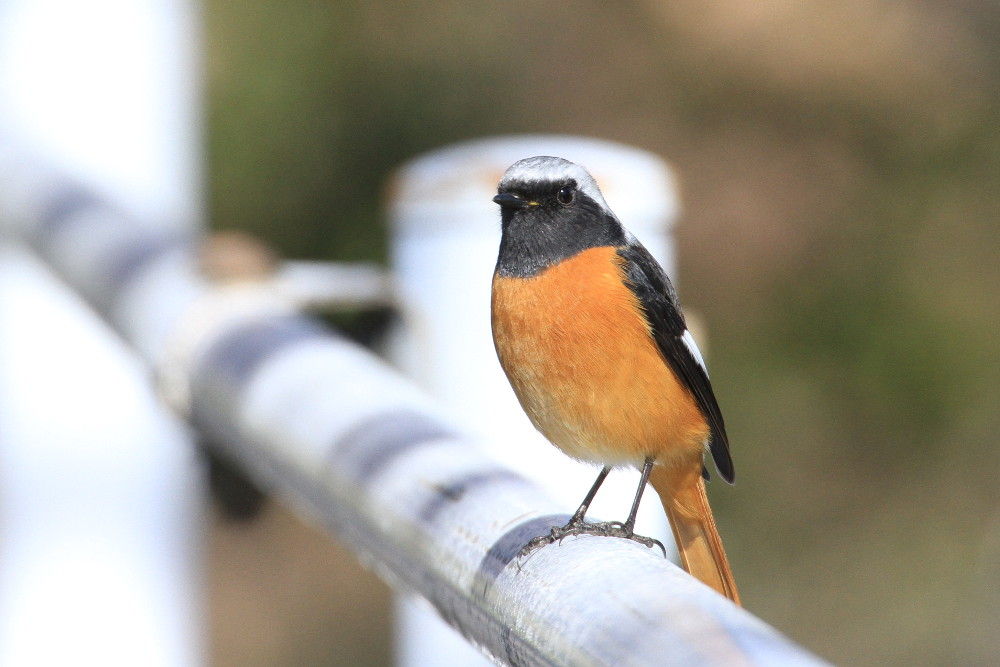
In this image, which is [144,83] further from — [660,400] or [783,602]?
[783,602]

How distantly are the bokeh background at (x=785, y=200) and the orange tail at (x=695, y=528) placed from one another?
4235 mm

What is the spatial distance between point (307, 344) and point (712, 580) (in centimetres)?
73

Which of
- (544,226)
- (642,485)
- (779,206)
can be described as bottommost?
(779,206)

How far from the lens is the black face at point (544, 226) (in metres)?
2.35

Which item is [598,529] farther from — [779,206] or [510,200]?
[779,206]

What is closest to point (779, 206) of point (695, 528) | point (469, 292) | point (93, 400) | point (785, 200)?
point (785, 200)

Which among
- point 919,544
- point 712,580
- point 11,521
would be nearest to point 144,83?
point 11,521

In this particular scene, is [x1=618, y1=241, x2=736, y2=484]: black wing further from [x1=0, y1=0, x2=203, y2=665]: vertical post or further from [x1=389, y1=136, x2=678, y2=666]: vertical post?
[x1=0, y1=0, x2=203, y2=665]: vertical post

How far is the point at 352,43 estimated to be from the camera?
8.80 m

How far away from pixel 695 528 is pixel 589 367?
313mm

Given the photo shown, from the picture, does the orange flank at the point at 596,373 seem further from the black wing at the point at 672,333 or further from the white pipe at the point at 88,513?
the white pipe at the point at 88,513

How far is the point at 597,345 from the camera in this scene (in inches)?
90.4

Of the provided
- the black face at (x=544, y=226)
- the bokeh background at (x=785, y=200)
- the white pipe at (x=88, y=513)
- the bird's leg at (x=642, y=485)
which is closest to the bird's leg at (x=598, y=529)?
the bird's leg at (x=642, y=485)

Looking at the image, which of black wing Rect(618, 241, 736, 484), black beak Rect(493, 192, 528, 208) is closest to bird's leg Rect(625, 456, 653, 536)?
black wing Rect(618, 241, 736, 484)
